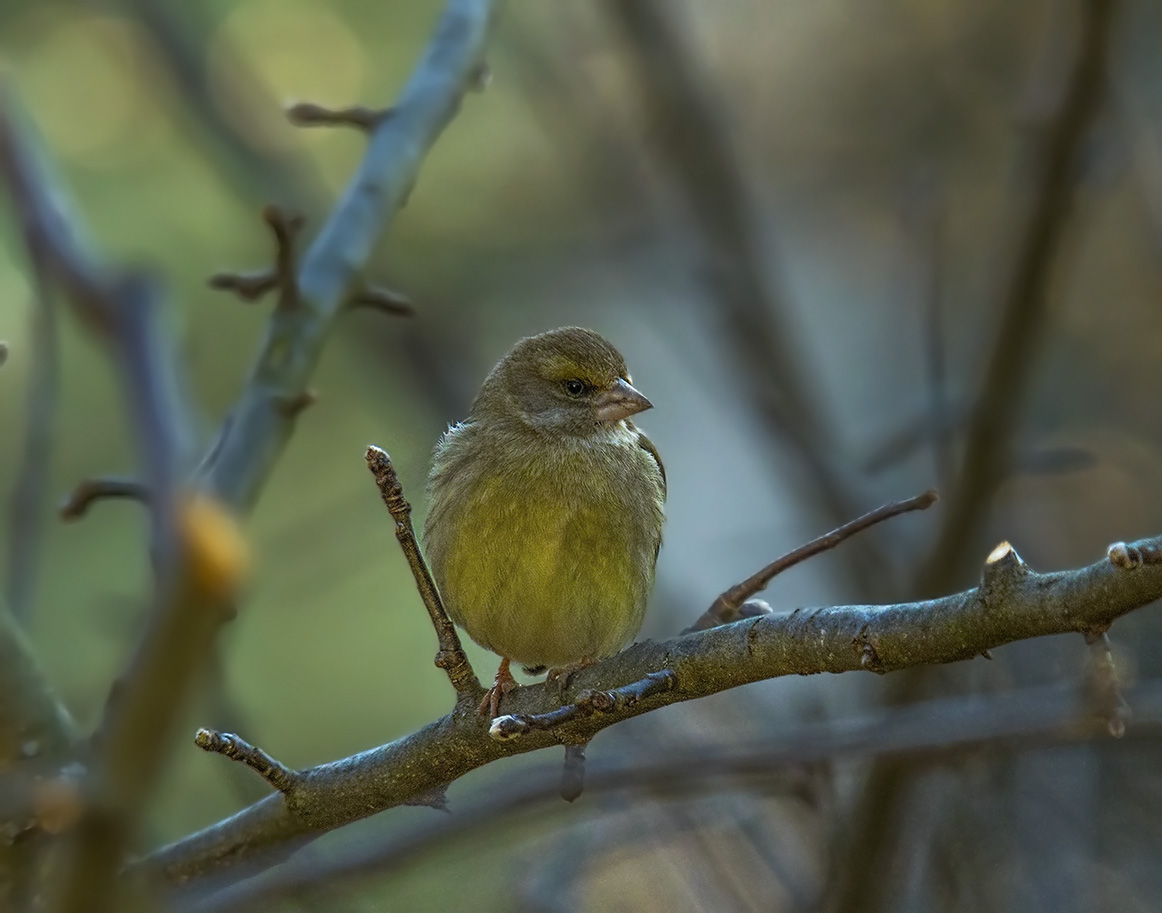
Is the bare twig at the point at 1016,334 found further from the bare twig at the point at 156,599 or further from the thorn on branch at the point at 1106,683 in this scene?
the bare twig at the point at 156,599

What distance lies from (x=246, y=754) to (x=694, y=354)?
7.39 m

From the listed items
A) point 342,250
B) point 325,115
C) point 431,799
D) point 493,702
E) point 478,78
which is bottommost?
point 431,799

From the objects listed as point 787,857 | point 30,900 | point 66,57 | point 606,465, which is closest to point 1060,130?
point 606,465

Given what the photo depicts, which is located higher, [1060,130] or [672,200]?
[672,200]

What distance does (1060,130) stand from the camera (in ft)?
17.6

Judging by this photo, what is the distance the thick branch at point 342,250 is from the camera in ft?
13.2

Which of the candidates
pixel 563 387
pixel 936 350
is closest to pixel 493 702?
pixel 563 387

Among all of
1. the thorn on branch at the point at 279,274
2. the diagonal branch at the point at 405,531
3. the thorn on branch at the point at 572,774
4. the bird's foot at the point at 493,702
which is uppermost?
the thorn on branch at the point at 279,274

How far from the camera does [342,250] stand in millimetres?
4684

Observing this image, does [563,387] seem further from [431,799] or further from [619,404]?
[431,799]

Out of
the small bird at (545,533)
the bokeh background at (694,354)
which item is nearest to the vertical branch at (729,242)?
the bokeh background at (694,354)

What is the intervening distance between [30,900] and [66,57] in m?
7.61

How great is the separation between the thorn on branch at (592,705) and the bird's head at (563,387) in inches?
94.2

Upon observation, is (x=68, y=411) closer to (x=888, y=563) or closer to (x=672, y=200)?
(x=672, y=200)
